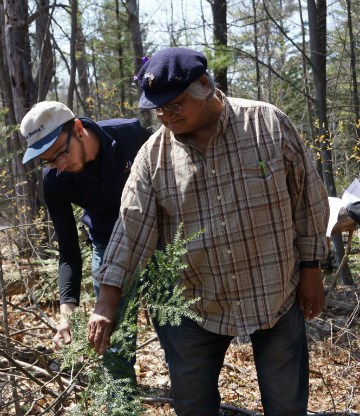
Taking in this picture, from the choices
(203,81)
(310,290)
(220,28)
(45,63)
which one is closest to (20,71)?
(45,63)

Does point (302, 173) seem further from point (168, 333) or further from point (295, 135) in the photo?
point (168, 333)

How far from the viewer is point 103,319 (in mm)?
2098

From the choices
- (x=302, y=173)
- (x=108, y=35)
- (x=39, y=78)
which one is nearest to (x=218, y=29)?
(x=39, y=78)

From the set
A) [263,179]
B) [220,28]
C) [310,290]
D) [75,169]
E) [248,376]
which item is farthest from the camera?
[220,28]

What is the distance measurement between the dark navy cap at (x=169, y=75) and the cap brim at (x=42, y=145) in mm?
622

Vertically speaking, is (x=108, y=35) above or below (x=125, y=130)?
above

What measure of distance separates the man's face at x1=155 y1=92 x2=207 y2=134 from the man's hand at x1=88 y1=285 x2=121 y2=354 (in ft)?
2.29

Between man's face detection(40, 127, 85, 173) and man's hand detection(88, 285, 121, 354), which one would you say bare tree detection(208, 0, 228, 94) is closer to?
man's face detection(40, 127, 85, 173)

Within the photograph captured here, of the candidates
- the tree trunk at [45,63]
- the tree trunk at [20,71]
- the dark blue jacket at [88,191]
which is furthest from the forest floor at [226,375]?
the tree trunk at [45,63]

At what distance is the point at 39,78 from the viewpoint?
771 cm

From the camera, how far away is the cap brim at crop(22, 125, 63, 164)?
2.57 metres

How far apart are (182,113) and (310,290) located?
0.94m

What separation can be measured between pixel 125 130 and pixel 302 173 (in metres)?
1.17

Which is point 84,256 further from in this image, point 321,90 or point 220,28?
point 220,28
